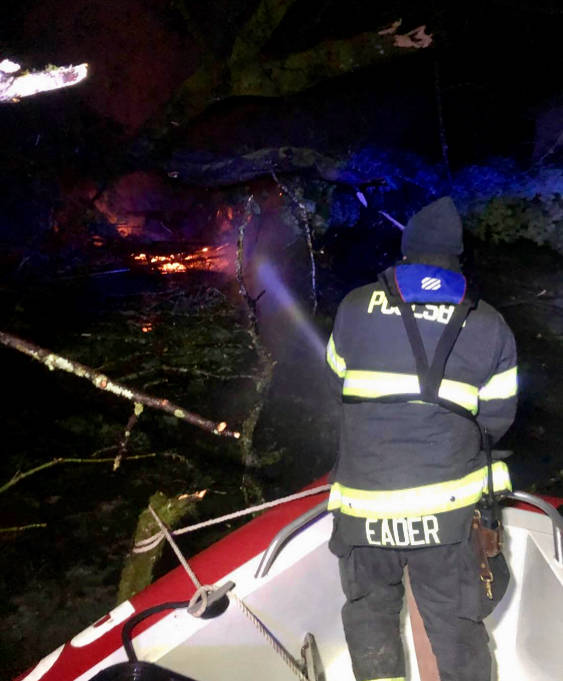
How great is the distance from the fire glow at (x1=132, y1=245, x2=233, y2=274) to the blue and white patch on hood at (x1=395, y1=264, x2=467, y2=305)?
10510 mm

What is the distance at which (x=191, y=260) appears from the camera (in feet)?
40.1

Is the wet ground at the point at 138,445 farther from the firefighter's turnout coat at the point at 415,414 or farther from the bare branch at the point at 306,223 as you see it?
the firefighter's turnout coat at the point at 415,414

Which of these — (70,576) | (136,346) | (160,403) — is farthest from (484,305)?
(136,346)

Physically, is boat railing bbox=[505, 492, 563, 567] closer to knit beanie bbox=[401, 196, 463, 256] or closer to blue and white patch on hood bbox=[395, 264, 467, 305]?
blue and white patch on hood bbox=[395, 264, 467, 305]

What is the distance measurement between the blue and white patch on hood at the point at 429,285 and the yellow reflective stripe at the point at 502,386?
376 millimetres

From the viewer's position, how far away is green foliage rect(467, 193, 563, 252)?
9219 millimetres

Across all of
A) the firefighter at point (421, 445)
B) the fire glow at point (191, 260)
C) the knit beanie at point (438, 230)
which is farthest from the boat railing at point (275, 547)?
the fire glow at point (191, 260)

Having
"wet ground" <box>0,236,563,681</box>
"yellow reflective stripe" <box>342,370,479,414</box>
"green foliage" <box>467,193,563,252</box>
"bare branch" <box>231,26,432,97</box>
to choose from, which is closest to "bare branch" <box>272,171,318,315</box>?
"bare branch" <box>231,26,432,97</box>

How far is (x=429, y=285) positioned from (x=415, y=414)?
1.60 ft

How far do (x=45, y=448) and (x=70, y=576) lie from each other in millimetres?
2151

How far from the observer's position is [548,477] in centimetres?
531

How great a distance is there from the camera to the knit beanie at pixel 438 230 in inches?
74.3

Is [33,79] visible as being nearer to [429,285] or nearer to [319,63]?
[319,63]

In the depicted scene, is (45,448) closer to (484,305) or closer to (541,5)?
(484,305)
